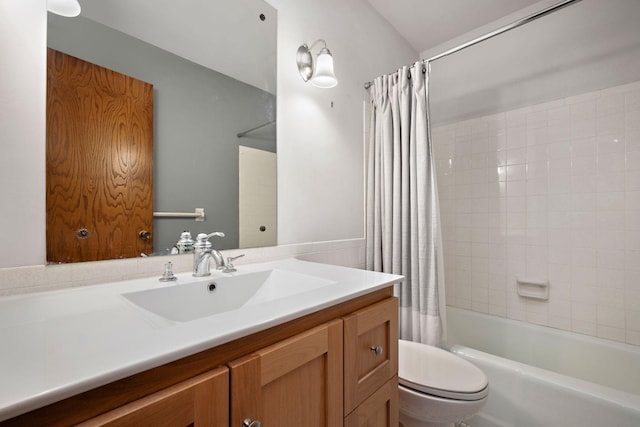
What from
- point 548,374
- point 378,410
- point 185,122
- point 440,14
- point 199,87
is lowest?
point 548,374

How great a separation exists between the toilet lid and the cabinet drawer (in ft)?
0.96

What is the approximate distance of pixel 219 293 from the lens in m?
0.91

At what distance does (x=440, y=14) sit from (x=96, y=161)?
2288mm

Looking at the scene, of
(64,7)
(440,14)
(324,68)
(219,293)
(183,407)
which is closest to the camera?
(183,407)

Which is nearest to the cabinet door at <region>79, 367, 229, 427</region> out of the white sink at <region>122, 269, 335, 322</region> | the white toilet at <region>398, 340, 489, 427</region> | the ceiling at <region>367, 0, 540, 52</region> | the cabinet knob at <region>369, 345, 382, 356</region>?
the white sink at <region>122, 269, 335, 322</region>

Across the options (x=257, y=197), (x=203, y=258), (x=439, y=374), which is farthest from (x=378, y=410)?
(x=257, y=197)

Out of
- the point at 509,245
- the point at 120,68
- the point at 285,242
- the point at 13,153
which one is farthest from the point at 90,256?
the point at 509,245

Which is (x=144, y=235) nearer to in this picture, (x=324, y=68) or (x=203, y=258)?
(x=203, y=258)

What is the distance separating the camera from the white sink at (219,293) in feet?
2.57

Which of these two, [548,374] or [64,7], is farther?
[548,374]

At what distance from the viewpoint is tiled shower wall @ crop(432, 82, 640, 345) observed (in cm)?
164

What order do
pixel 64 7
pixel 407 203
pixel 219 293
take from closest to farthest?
pixel 64 7 → pixel 219 293 → pixel 407 203

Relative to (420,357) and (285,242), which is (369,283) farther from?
(420,357)

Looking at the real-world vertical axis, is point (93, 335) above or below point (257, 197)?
below
